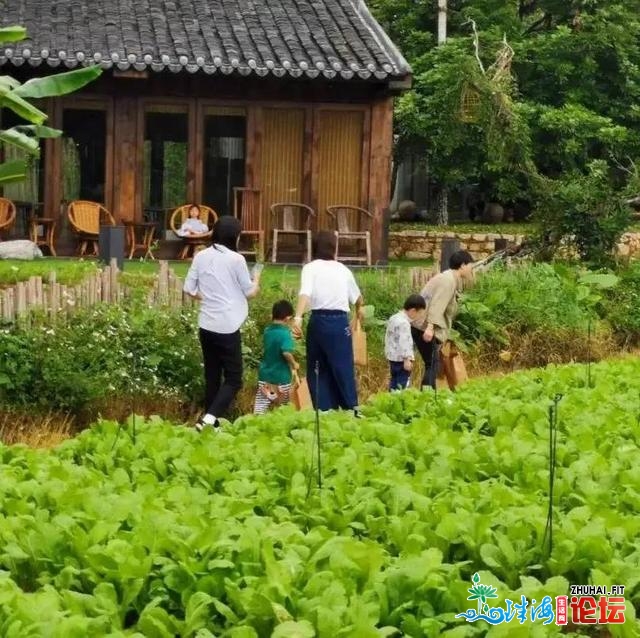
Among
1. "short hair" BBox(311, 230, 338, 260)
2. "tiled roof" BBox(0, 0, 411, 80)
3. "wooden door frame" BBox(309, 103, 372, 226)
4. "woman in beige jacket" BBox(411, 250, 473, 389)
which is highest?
"tiled roof" BBox(0, 0, 411, 80)

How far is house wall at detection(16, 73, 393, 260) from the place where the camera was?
21656 millimetres

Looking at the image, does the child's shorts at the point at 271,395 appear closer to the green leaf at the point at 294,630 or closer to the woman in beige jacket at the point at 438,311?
the woman in beige jacket at the point at 438,311

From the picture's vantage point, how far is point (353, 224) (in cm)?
2222

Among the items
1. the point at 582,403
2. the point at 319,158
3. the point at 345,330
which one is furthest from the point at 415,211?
the point at 582,403

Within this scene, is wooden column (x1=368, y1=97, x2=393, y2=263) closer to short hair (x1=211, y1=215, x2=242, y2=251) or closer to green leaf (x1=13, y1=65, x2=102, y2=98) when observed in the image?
short hair (x1=211, y1=215, x2=242, y2=251)

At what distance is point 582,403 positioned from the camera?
8727 mm

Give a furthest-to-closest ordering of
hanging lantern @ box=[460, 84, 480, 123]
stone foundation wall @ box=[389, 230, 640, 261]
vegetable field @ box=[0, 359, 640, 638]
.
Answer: stone foundation wall @ box=[389, 230, 640, 261]
hanging lantern @ box=[460, 84, 480, 123]
vegetable field @ box=[0, 359, 640, 638]

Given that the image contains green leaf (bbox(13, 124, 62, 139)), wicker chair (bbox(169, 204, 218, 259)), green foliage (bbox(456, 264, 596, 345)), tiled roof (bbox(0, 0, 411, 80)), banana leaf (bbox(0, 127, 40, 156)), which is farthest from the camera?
wicker chair (bbox(169, 204, 218, 259))

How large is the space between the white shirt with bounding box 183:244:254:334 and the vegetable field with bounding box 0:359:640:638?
322cm

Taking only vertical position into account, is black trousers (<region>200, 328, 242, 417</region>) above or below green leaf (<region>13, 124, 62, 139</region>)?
below

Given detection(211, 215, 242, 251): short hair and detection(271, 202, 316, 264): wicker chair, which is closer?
detection(211, 215, 242, 251): short hair

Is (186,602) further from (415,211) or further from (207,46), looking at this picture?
(415,211)

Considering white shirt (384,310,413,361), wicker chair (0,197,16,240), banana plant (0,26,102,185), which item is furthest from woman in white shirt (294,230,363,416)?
wicker chair (0,197,16,240)
